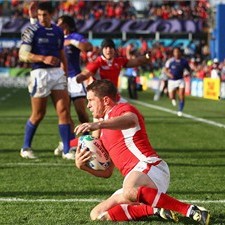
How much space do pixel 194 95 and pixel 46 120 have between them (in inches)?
747

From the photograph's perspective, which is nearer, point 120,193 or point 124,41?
point 120,193

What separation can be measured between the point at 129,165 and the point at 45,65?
529cm

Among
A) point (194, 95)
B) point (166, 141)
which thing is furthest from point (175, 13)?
point (166, 141)

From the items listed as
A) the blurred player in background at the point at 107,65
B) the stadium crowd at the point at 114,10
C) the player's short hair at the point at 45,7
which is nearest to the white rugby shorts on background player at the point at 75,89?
the blurred player in background at the point at 107,65

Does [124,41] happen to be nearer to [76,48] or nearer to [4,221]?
[76,48]

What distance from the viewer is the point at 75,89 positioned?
14078mm

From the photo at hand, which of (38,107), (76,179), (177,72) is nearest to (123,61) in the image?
(38,107)

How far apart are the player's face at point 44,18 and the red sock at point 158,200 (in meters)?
5.53

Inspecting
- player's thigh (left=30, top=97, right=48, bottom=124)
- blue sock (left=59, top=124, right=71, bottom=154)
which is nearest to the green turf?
blue sock (left=59, top=124, right=71, bottom=154)

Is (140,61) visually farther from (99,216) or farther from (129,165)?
(99,216)

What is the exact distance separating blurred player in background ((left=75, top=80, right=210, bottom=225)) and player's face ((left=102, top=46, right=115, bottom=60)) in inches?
215

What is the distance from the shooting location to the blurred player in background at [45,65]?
40.9 ft

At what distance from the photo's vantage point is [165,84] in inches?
1499

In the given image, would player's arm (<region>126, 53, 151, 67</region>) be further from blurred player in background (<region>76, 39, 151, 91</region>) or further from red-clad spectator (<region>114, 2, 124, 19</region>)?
red-clad spectator (<region>114, 2, 124, 19</region>)
